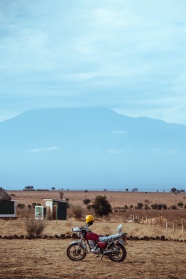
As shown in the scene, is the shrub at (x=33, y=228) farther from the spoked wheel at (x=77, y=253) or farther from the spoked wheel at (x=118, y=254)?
the spoked wheel at (x=118, y=254)

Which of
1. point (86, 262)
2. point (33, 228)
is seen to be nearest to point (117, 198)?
point (33, 228)

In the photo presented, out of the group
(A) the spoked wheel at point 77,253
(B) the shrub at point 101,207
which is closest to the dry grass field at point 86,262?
(A) the spoked wheel at point 77,253

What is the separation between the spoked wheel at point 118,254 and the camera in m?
18.1

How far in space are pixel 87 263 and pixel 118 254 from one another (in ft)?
3.67

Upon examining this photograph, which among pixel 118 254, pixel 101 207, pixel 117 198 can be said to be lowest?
pixel 118 254

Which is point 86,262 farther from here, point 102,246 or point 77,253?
point 102,246

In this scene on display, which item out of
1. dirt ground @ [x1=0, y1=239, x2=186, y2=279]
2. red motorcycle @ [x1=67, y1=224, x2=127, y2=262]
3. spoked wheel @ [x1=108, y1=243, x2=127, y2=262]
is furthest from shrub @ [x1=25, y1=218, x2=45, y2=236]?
spoked wheel @ [x1=108, y1=243, x2=127, y2=262]

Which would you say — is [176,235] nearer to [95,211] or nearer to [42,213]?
[42,213]

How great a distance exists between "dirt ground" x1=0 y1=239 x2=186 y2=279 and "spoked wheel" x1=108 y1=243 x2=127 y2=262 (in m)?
0.18

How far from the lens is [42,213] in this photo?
46656 millimetres

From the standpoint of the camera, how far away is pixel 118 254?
18172 millimetres

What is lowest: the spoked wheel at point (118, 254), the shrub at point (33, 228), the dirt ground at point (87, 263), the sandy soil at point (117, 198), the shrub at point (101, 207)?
the dirt ground at point (87, 263)

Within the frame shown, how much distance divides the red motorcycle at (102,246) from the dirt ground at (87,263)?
0.79ft

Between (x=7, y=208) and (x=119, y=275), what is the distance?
31552mm
